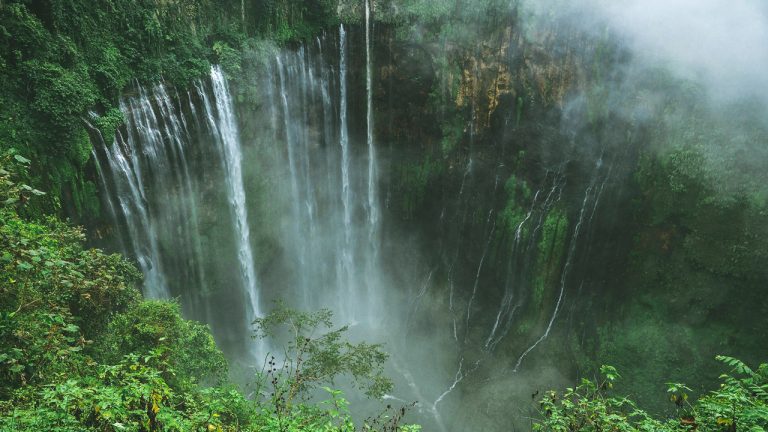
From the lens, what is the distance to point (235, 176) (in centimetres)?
1273

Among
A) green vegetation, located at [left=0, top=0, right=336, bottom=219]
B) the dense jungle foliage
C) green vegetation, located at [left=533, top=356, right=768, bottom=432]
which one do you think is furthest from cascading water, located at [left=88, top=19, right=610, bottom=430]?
green vegetation, located at [left=533, top=356, right=768, bottom=432]

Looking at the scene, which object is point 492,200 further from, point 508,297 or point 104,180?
point 104,180

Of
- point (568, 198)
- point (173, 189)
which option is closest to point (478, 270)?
point (568, 198)

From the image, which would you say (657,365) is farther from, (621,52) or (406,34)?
(406,34)

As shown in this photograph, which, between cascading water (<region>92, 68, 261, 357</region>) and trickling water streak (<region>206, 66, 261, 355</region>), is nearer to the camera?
cascading water (<region>92, 68, 261, 357</region>)

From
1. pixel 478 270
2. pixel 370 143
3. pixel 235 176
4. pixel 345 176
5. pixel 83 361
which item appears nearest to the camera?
pixel 83 361

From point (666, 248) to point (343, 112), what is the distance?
9948 millimetres

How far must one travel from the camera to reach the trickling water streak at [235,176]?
11.9 meters

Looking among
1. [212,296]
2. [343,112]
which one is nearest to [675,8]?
[343,112]

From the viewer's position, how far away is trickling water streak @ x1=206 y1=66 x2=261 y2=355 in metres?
11.9

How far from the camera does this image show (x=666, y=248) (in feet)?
40.9

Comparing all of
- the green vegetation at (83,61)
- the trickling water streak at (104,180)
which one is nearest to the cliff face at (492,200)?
the green vegetation at (83,61)

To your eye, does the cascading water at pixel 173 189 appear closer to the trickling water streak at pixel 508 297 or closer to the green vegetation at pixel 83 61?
the green vegetation at pixel 83 61

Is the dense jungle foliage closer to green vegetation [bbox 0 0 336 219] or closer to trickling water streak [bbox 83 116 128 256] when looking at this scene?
green vegetation [bbox 0 0 336 219]
